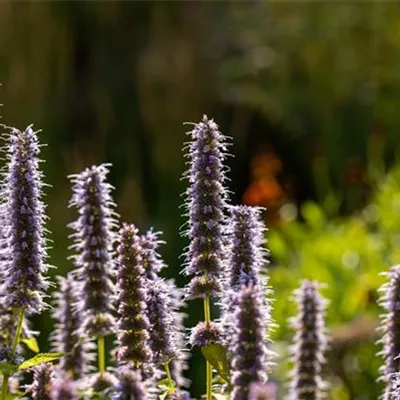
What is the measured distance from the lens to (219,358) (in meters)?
2.40

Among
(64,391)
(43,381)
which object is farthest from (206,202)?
(64,391)

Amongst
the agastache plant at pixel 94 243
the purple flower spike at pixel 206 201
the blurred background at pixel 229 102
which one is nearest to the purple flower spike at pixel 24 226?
the agastache plant at pixel 94 243

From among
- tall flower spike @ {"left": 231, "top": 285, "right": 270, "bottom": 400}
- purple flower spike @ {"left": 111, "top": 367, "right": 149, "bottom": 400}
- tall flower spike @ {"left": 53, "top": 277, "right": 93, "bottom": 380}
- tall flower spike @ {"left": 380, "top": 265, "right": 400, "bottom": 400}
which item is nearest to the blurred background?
tall flower spike @ {"left": 53, "top": 277, "right": 93, "bottom": 380}

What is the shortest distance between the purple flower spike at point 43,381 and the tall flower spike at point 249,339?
Result: 0.35 metres

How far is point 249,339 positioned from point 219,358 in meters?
0.35

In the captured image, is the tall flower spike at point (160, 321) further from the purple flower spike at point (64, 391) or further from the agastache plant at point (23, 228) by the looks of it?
the purple flower spike at point (64, 391)

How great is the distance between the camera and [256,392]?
1.89 metres

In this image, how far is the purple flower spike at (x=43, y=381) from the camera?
218 centimetres

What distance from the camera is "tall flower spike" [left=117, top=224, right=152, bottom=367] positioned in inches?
89.4

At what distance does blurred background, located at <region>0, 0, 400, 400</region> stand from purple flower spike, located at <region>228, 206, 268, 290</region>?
5.52 metres

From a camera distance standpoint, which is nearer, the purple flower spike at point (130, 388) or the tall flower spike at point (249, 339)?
the purple flower spike at point (130, 388)

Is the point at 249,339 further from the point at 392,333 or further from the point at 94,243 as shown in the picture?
the point at 392,333

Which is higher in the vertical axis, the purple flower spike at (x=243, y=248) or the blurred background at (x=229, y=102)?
the blurred background at (x=229, y=102)

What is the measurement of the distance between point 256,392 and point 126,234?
1.74ft
